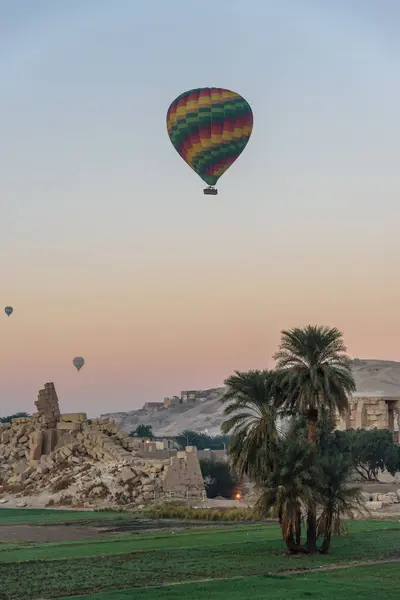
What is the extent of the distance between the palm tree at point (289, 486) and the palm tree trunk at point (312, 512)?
67 centimetres

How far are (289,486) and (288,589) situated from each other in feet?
22.6

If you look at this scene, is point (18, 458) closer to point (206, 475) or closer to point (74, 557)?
point (206, 475)

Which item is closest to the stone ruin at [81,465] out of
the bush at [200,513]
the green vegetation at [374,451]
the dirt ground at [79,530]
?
the bush at [200,513]

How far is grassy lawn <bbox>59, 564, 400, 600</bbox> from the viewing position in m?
23.2

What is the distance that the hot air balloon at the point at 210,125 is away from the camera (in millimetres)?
61562

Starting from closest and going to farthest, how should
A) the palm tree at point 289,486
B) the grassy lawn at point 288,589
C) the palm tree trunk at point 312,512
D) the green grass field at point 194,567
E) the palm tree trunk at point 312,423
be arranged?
the grassy lawn at point 288,589, the green grass field at point 194,567, the palm tree at point 289,486, the palm tree trunk at point 312,512, the palm tree trunk at point 312,423

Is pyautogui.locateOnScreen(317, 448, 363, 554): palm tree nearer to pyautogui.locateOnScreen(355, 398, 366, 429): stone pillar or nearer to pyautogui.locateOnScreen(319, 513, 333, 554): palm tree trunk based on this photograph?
pyautogui.locateOnScreen(319, 513, 333, 554): palm tree trunk

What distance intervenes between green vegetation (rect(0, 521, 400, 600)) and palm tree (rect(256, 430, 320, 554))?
1401 mm

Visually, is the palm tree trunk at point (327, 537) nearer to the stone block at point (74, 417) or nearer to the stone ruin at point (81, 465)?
the stone ruin at point (81, 465)

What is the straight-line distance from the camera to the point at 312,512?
32.2 metres

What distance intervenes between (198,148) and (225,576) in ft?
131

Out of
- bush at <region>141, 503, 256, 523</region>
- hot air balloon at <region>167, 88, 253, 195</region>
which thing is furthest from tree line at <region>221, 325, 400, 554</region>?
hot air balloon at <region>167, 88, 253, 195</region>

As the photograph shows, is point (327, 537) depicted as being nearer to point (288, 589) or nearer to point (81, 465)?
point (288, 589)

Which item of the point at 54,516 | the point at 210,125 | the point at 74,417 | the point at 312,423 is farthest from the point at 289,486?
the point at 74,417
